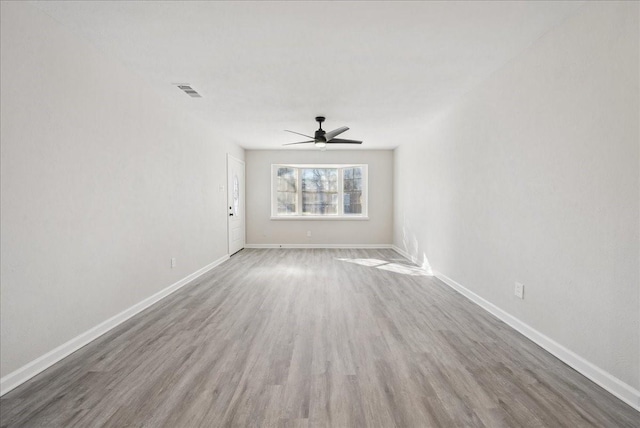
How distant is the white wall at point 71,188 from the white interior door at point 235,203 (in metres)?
2.40

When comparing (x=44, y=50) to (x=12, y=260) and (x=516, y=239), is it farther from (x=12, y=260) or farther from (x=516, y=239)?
(x=516, y=239)

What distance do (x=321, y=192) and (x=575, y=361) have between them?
6109 mm

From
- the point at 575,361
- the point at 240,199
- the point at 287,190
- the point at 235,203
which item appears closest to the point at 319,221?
the point at 287,190

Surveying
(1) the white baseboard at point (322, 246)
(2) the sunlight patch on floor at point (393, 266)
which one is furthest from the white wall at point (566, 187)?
(1) the white baseboard at point (322, 246)

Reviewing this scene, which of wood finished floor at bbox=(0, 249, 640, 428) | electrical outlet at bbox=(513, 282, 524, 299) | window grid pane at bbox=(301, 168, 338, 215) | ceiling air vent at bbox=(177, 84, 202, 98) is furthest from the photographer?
window grid pane at bbox=(301, 168, 338, 215)

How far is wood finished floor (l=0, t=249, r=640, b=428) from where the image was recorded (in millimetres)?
1588

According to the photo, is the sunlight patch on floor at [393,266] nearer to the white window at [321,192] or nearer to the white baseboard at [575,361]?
the white baseboard at [575,361]

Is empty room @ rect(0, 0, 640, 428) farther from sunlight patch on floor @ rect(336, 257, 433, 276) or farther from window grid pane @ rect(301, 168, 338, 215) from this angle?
window grid pane @ rect(301, 168, 338, 215)

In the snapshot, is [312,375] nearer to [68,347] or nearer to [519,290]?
[68,347]

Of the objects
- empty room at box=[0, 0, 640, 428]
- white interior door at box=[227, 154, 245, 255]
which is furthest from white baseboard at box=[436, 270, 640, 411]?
white interior door at box=[227, 154, 245, 255]

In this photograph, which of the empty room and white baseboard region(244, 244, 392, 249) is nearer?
the empty room

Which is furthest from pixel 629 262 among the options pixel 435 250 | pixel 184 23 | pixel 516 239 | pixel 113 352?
pixel 113 352

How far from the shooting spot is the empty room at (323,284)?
1738mm

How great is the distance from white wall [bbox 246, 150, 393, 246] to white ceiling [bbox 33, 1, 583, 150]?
10.7ft
